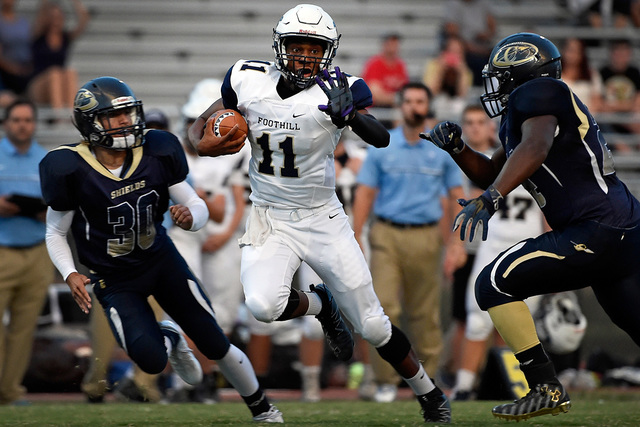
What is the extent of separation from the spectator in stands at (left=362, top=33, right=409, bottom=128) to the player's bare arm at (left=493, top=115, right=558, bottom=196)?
231 inches

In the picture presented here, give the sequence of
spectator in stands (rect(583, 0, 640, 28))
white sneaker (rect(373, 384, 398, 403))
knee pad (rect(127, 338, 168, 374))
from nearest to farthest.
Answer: knee pad (rect(127, 338, 168, 374)), white sneaker (rect(373, 384, 398, 403)), spectator in stands (rect(583, 0, 640, 28))

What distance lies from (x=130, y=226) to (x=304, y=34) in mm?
1207

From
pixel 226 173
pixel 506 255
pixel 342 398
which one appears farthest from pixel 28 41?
pixel 506 255

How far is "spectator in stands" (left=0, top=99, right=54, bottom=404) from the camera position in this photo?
263 inches

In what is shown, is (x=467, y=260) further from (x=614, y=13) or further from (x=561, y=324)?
(x=614, y=13)

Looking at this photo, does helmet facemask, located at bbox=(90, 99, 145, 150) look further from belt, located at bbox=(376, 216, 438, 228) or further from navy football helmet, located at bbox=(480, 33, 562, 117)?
belt, located at bbox=(376, 216, 438, 228)

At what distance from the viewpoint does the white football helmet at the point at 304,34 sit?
179 inches

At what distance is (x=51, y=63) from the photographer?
991 cm

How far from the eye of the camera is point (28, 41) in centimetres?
1005

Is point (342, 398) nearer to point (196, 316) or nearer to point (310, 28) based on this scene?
point (196, 316)

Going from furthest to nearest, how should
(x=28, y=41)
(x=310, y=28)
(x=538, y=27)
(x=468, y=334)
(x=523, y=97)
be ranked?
(x=538, y=27) < (x=28, y=41) < (x=468, y=334) < (x=310, y=28) < (x=523, y=97)

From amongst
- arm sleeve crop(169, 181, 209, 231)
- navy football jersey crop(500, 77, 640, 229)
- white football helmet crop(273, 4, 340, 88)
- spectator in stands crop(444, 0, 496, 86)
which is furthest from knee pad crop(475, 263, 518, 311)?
spectator in stands crop(444, 0, 496, 86)

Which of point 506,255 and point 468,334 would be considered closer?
point 506,255

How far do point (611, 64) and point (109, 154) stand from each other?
268 inches
